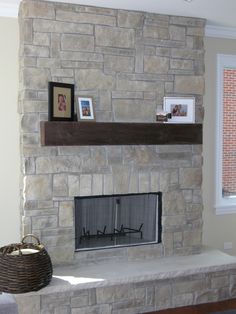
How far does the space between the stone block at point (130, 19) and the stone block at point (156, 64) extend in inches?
12.3

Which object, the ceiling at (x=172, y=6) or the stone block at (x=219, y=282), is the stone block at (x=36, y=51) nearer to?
the ceiling at (x=172, y=6)

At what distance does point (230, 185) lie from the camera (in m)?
4.94

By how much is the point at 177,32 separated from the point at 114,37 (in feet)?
2.13

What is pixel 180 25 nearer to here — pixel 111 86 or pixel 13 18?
pixel 111 86

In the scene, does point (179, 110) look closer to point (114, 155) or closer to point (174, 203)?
point (114, 155)

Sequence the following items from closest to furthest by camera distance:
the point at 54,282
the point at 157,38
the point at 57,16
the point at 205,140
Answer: the point at 54,282 < the point at 57,16 < the point at 157,38 < the point at 205,140

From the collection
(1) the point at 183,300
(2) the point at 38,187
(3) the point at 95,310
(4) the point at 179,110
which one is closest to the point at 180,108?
(4) the point at 179,110

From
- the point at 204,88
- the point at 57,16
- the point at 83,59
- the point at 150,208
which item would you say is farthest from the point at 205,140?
the point at 57,16

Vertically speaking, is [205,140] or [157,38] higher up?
[157,38]

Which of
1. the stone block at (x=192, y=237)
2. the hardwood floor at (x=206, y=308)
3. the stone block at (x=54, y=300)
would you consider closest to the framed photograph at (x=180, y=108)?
the stone block at (x=192, y=237)

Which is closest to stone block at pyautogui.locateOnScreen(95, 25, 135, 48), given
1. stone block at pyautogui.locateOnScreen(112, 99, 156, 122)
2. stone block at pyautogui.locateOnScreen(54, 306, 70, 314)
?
stone block at pyautogui.locateOnScreen(112, 99, 156, 122)

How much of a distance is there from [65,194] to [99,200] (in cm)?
40

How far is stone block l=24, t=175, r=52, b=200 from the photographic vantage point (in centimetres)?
373

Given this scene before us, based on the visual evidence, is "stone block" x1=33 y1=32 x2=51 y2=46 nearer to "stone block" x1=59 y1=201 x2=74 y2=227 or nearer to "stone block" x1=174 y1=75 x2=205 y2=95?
"stone block" x1=174 y1=75 x2=205 y2=95
